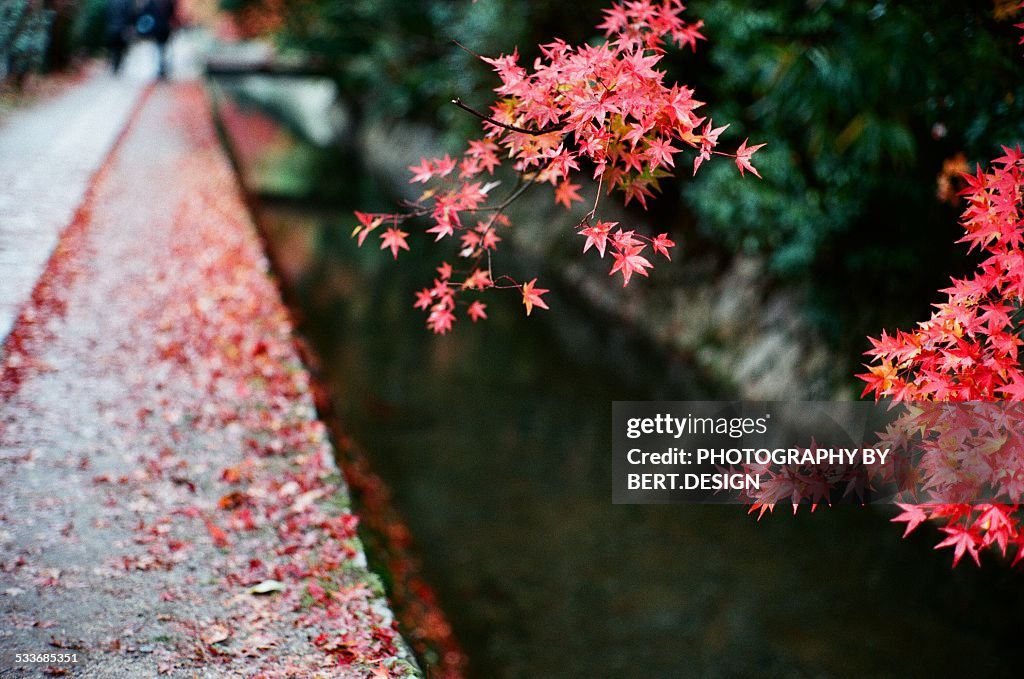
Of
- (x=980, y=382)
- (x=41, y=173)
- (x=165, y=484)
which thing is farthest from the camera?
(x=41, y=173)

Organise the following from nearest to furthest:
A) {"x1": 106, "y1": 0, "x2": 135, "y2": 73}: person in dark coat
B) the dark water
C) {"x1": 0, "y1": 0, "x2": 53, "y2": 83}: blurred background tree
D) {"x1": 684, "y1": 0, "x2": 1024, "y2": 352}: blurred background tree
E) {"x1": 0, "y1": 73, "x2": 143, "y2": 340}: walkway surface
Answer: the dark water → {"x1": 684, "y1": 0, "x2": 1024, "y2": 352}: blurred background tree → {"x1": 0, "y1": 73, "x2": 143, "y2": 340}: walkway surface → {"x1": 0, "y1": 0, "x2": 53, "y2": 83}: blurred background tree → {"x1": 106, "y1": 0, "x2": 135, "y2": 73}: person in dark coat

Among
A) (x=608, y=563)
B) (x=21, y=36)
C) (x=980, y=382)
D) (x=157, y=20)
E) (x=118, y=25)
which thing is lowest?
(x=608, y=563)

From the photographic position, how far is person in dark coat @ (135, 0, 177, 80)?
16.5 metres

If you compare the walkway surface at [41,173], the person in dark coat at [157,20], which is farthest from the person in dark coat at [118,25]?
the walkway surface at [41,173]

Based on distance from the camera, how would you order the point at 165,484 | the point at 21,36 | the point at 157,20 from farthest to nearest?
the point at 157,20 < the point at 21,36 < the point at 165,484

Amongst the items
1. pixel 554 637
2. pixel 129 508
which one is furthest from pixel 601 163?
pixel 554 637

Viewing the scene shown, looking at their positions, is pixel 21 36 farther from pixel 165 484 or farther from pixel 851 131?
pixel 851 131

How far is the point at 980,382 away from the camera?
2646 millimetres

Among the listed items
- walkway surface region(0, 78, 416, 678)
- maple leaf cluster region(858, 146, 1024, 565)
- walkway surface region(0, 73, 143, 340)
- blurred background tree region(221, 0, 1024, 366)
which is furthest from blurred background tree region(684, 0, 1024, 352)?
walkway surface region(0, 73, 143, 340)

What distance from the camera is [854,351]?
289 inches

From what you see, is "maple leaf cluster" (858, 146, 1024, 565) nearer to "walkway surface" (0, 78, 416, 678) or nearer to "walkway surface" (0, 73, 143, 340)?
"walkway surface" (0, 78, 416, 678)

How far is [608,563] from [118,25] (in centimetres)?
1595

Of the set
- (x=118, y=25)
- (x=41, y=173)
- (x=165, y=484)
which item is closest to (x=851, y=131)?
(x=165, y=484)

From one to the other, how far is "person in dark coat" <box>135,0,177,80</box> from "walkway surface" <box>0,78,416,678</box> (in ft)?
34.7
